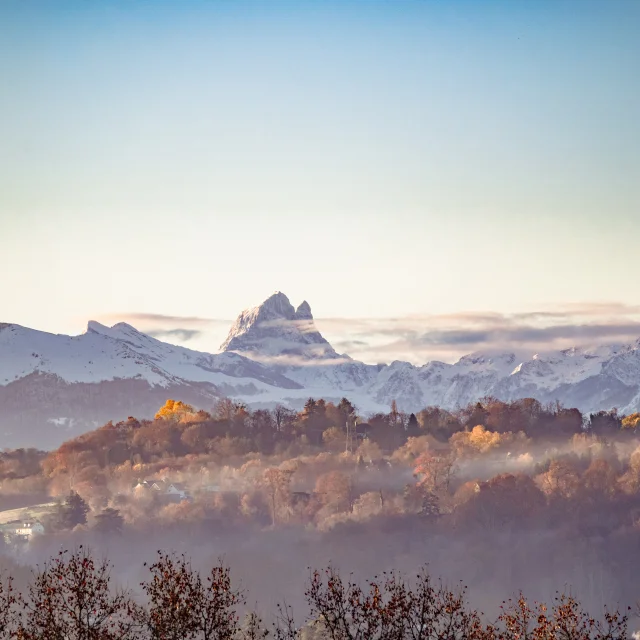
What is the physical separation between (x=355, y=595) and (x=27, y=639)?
1991cm

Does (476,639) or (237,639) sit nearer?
(476,639)

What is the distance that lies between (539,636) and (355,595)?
11.6 m

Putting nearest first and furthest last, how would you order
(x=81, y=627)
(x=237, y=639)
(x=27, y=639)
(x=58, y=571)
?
(x=27, y=639) → (x=81, y=627) → (x=58, y=571) → (x=237, y=639)

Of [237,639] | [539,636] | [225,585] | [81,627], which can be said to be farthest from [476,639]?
[237,639]

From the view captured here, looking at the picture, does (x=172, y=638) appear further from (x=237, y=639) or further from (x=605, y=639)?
(x=237, y=639)

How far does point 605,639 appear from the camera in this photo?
67625 millimetres

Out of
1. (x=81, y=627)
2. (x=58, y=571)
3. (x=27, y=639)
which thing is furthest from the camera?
(x=58, y=571)

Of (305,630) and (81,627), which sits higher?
(81,627)

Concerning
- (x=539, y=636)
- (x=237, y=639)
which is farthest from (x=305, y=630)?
(x=539, y=636)

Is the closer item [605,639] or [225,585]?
[605,639]

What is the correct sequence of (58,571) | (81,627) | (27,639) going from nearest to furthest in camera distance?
(27,639) < (81,627) < (58,571)

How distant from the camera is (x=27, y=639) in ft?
214

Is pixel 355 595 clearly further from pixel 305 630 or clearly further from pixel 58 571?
pixel 305 630

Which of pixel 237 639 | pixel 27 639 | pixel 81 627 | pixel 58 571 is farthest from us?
pixel 237 639
